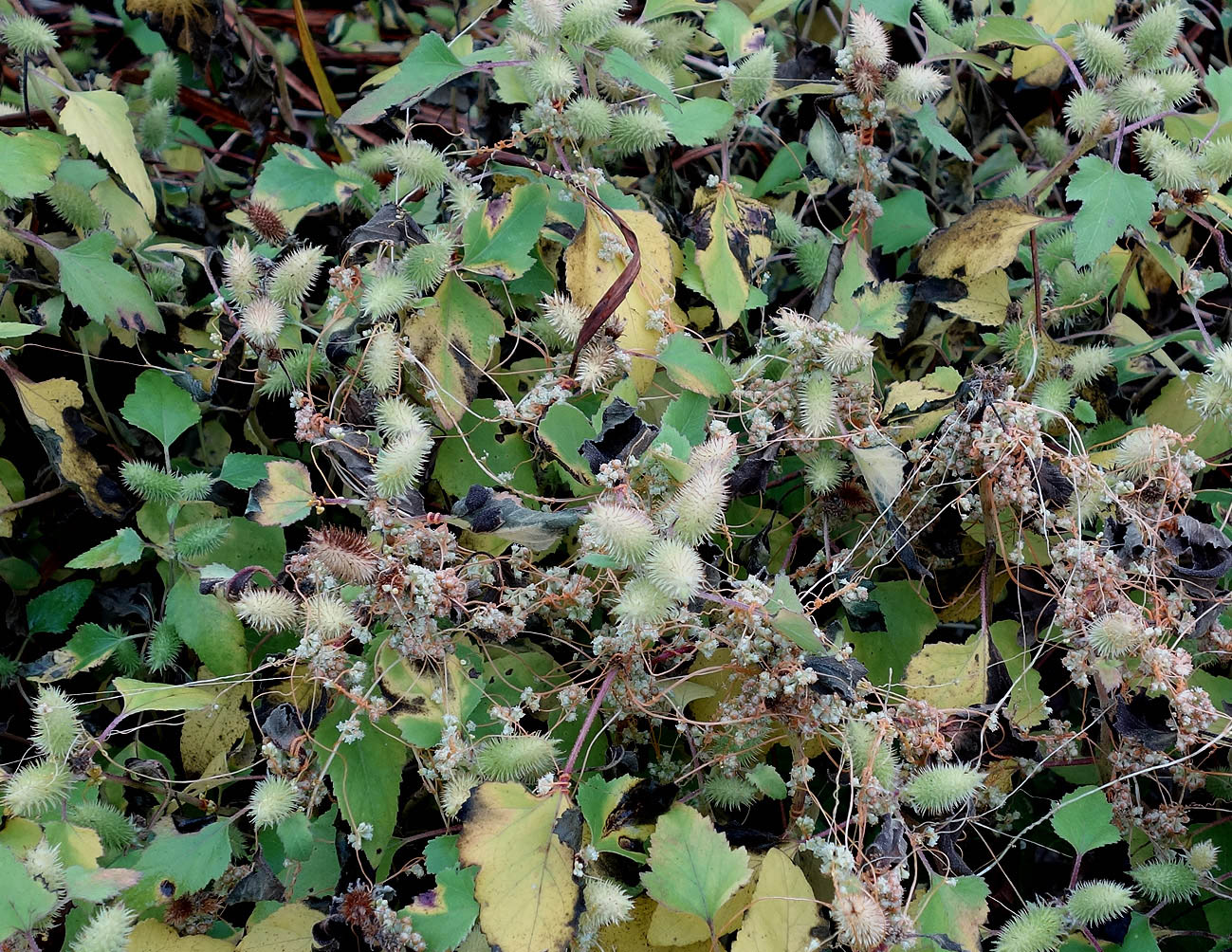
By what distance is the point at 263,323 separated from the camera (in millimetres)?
1263

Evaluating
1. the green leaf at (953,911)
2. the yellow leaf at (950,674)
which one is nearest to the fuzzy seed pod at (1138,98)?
the yellow leaf at (950,674)

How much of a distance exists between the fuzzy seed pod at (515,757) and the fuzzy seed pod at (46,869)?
44 cm

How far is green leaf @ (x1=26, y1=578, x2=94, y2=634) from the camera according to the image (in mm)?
1481

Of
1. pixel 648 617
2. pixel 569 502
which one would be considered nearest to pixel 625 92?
pixel 569 502

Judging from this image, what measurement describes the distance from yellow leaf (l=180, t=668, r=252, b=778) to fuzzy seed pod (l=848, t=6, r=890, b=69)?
1.17 metres

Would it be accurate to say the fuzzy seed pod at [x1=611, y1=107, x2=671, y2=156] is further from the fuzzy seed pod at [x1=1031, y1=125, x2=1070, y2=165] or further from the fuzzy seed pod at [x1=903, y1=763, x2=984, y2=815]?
the fuzzy seed pod at [x1=903, y1=763, x2=984, y2=815]

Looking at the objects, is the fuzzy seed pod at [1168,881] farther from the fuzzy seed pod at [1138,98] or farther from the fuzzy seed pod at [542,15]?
the fuzzy seed pod at [542,15]

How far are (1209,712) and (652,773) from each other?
63 cm

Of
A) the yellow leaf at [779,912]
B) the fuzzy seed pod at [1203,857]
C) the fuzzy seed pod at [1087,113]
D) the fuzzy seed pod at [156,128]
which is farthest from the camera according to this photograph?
the fuzzy seed pod at [156,128]

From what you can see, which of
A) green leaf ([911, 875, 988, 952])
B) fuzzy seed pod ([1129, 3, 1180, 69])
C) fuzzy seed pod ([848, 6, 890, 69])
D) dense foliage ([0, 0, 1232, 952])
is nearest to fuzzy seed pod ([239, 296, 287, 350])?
dense foliage ([0, 0, 1232, 952])

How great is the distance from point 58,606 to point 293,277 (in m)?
0.62

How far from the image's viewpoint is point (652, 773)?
127 centimetres

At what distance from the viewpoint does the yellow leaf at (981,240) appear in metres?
1.45

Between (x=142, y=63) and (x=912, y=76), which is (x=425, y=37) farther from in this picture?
(x=142, y=63)
